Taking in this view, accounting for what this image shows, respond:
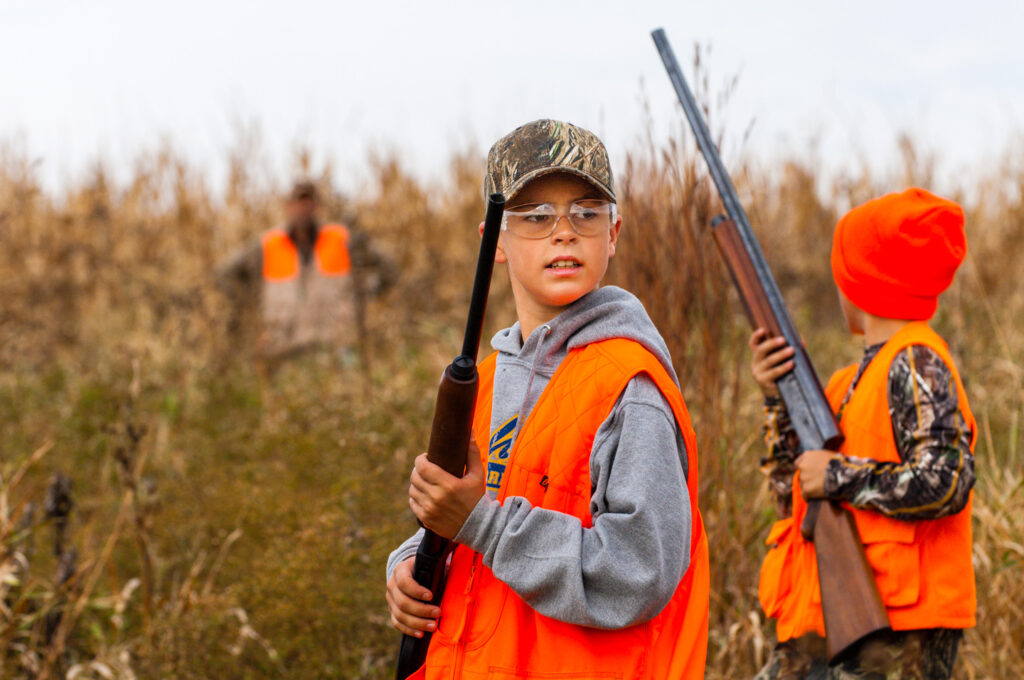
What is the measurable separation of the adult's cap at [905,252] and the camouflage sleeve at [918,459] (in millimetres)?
172

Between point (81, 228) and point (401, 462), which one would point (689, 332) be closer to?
point (401, 462)

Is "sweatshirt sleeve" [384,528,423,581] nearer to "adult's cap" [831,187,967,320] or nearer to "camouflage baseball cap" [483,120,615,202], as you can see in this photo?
"camouflage baseball cap" [483,120,615,202]

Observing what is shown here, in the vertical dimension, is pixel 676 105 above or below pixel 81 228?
below

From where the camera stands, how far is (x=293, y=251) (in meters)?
8.23

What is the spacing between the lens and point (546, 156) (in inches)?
64.7

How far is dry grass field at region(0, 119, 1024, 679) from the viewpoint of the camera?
10.9 ft

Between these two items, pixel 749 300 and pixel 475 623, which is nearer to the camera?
pixel 475 623

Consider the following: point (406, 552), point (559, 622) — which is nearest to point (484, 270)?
point (559, 622)

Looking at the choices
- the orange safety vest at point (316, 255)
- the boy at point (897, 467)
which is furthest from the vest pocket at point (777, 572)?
the orange safety vest at point (316, 255)

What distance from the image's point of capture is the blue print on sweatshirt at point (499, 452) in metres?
1.69

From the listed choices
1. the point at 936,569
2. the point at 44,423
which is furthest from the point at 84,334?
the point at 936,569

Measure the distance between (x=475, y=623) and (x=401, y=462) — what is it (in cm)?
267

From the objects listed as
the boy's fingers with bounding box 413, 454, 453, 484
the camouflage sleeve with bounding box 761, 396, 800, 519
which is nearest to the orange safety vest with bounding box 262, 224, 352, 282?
the camouflage sleeve with bounding box 761, 396, 800, 519

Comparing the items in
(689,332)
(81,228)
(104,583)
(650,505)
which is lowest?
(104,583)
